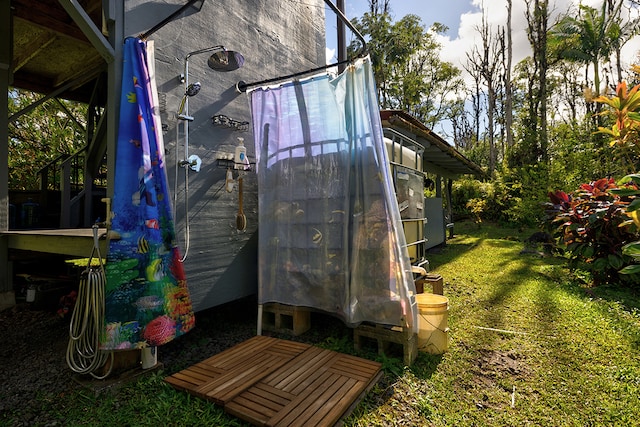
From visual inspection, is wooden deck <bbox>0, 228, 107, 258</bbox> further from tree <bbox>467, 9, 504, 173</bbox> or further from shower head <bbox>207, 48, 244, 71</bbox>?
tree <bbox>467, 9, 504, 173</bbox>

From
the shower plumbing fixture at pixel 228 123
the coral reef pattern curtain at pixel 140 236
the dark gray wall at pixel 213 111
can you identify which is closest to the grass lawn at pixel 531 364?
the coral reef pattern curtain at pixel 140 236

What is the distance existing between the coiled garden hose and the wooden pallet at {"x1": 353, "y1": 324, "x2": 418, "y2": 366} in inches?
79.1

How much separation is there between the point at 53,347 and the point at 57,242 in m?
0.99

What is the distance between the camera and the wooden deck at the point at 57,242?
2811 millimetres

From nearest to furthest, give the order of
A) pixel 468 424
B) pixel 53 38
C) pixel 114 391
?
pixel 468 424 < pixel 114 391 < pixel 53 38

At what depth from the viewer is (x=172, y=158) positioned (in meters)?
2.99

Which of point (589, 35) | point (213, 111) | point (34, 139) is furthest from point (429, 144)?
point (589, 35)

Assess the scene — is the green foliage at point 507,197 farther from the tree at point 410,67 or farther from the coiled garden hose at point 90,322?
the coiled garden hose at point 90,322

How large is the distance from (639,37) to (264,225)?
21736 mm

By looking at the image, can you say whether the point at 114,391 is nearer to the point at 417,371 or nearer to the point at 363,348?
the point at 363,348

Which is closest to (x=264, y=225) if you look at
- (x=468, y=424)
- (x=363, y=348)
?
(x=363, y=348)

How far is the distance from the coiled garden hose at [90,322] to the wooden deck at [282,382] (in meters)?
0.57

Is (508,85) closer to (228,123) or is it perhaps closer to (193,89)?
(228,123)

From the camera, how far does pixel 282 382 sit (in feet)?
7.74
